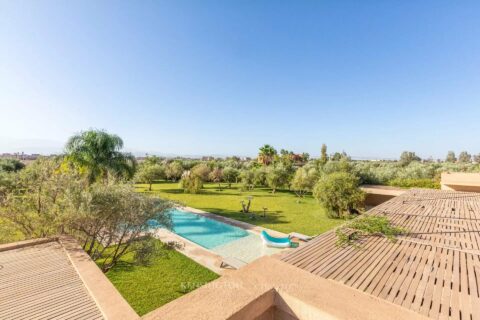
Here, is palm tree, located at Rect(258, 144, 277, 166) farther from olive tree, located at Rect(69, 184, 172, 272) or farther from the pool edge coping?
olive tree, located at Rect(69, 184, 172, 272)

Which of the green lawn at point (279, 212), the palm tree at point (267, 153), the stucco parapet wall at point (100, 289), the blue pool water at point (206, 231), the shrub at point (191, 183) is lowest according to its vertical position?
the blue pool water at point (206, 231)

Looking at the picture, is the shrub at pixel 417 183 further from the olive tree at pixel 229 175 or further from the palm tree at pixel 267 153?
the olive tree at pixel 229 175

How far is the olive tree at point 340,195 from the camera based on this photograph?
17.1 metres

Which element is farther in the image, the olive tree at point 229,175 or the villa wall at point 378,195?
the olive tree at point 229,175

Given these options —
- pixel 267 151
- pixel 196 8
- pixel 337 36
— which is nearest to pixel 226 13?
pixel 196 8

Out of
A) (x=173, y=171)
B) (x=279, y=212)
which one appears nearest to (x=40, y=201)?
(x=279, y=212)

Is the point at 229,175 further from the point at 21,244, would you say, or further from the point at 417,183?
the point at 21,244

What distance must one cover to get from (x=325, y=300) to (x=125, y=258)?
421 inches

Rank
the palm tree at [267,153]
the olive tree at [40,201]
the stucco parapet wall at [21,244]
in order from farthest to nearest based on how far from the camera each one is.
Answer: the palm tree at [267,153] → the olive tree at [40,201] → the stucco parapet wall at [21,244]

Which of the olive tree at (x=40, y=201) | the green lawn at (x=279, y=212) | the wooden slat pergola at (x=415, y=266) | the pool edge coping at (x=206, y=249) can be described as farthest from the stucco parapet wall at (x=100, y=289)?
the green lawn at (x=279, y=212)

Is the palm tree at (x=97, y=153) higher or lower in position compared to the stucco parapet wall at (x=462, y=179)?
higher

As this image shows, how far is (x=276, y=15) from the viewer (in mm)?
15672

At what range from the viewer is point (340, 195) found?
17.2 meters

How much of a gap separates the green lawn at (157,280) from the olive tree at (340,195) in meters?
11.8
